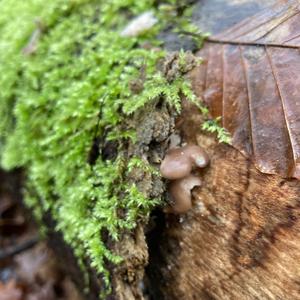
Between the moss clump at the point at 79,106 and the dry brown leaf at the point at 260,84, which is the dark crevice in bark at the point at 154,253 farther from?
the dry brown leaf at the point at 260,84

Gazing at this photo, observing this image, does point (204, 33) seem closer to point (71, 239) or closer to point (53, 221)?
point (71, 239)

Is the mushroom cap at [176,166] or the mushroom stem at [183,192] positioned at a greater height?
the mushroom cap at [176,166]

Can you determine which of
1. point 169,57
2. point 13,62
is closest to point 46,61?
point 13,62

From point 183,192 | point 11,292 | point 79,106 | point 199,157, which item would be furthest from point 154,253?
point 11,292

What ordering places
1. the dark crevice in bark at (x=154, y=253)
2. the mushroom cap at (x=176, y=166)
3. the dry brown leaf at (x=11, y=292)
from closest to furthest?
the mushroom cap at (x=176, y=166) → the dark crevice in bark at (x=154, y=253) → the dry brown leaf at (x=11, y=292)

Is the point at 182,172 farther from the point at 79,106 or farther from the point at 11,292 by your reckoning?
the point at 11,292

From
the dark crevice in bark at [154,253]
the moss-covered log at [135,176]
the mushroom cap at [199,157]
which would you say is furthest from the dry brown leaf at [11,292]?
the mushroom cap at [199,157]

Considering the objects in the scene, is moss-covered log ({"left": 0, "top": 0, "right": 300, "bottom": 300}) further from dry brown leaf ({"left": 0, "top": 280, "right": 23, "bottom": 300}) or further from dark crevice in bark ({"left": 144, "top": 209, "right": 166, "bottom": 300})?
dry brown leaf ({"left": 0, "top": 280, "right": 23, "bottom": 300})
